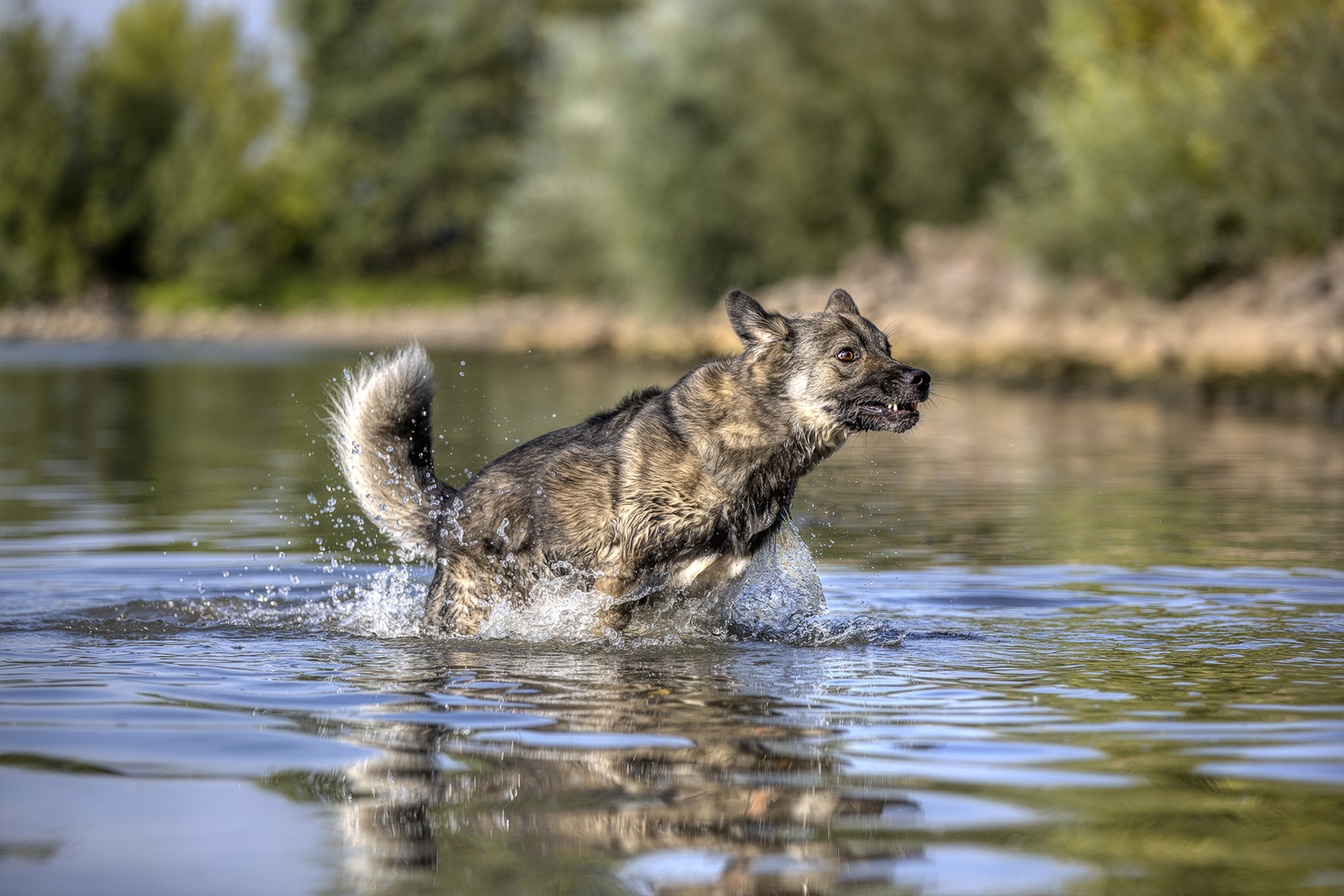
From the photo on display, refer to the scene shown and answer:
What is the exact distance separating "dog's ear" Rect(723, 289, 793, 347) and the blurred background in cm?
2247

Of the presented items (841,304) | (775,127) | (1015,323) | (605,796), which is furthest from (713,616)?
(775,127)

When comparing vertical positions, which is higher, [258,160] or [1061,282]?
[258,160]

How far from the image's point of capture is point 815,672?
24.1 feet

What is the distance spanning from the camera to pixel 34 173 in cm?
7644

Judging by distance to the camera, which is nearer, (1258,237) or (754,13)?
(1258,237)

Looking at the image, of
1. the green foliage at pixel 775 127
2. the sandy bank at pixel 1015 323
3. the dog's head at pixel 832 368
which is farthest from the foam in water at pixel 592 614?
the green foliage at pixel 775 127

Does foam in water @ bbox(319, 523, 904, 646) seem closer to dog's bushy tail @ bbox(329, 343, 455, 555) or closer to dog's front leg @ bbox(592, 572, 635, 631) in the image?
dog's front leg @ bbox(592, 572, 635, 631)

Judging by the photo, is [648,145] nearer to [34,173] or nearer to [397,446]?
[34,173]

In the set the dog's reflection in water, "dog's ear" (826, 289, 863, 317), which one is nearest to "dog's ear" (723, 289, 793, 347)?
"dog's ear" (826, 289, 863, 317)

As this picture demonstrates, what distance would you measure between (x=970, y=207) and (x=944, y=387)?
13.6 m

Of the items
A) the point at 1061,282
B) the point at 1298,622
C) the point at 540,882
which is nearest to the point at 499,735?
the point at 540,882

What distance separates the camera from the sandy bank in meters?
28.9

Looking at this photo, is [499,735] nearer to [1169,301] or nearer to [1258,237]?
[1258,237]

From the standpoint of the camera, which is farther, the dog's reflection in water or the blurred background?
the blurred background
